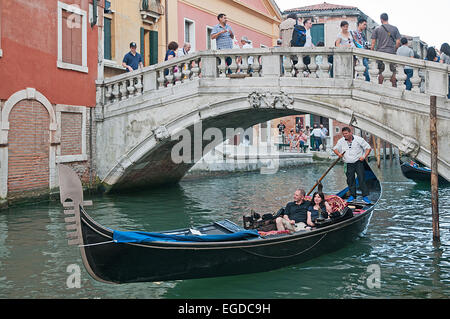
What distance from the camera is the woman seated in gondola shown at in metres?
5.66

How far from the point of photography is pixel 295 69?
8367 millimetres

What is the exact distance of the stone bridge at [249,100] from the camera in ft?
22.9

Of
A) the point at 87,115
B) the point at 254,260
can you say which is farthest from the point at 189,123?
the point at 254,260

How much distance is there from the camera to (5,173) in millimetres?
7840

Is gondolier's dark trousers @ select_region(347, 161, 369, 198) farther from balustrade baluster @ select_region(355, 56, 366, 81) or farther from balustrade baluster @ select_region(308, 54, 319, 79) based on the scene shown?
balustrade baluster @ select_region(308, 54, 319, 79)

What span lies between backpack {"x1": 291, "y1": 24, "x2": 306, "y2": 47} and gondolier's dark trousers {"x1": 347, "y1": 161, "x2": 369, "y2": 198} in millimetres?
2080

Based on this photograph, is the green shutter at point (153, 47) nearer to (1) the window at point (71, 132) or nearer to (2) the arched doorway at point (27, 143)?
(1) the window at point (71, 132)

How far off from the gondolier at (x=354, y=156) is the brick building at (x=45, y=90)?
4.37 meters

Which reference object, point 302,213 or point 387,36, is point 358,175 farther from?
point 387,36

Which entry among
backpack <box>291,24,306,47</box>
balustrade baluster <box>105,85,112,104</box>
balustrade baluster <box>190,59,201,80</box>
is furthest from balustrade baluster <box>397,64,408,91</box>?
balustrade baluster <box>105,85,112,104</box>

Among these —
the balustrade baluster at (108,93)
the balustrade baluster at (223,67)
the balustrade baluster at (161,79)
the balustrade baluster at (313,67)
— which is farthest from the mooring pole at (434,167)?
the balustrade baluster at (108,93)

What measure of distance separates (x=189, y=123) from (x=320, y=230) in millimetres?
3834
